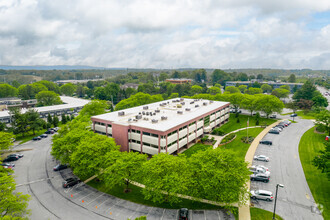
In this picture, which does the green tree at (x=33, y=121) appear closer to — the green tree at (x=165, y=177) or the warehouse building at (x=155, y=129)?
the warehouse building at (x=155, y=129)

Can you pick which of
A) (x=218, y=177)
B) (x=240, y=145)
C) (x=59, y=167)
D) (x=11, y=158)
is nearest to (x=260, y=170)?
(x=240, y=145)

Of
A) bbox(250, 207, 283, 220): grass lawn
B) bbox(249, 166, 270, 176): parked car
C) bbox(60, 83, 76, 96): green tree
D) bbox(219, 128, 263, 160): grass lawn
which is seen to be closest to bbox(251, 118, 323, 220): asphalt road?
bbox(250, 207, 283, 220): grass lawn

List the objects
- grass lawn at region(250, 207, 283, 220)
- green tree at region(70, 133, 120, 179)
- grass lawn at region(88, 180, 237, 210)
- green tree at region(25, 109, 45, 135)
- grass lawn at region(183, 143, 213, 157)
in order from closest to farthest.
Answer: grass lawn at region(250, 207, 283, 220) → grass lawn at region(88, 180, 237, 210) → green tree at region(70, 133, 120, 179) → grass lawn at region(183, 143, 213, 157) → green tree at region(25, 109, 45, 135)

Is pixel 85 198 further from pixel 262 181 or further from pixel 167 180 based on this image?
pixel 262 181

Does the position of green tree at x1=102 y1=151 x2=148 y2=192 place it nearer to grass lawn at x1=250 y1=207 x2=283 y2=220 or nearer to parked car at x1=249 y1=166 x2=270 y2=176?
grass lawn at x1=250 y1=207 x2=283 y2=220

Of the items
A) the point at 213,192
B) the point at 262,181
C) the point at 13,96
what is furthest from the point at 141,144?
the point at 13,96


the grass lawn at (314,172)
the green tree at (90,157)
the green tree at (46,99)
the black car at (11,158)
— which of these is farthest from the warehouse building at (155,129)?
the green tree at (46,99)
